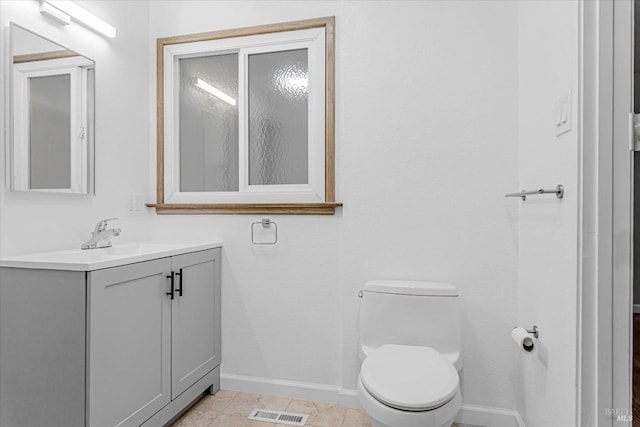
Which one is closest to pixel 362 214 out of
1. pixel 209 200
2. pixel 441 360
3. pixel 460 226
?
pixel 460 226

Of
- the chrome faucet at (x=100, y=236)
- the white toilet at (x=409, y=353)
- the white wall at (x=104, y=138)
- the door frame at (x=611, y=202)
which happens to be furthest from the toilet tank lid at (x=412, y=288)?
the white wall at (x=104, y=138)

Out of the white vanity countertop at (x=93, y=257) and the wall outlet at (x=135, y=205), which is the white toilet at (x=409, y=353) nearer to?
the white vanity countertop at (x=93, y=257)

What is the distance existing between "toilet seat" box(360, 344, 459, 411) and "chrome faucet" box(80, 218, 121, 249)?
1365mm

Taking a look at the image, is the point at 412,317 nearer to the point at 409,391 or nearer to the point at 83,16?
the point at 409,391

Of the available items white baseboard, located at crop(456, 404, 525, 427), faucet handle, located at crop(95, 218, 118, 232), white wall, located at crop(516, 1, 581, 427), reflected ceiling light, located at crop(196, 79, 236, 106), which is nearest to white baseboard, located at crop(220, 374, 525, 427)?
white baseboard, located at crop(456, 404, 525, 427)

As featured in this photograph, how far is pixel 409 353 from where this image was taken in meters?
1.57

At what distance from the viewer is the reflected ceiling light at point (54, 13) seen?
5.44 feet

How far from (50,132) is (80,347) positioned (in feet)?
3.21

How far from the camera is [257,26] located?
214cm

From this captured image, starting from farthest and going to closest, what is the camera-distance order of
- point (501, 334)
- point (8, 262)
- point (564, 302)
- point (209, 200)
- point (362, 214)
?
point (209, 200) → point (362, 214) → point (501, 334) → point (8, 262) → point (564, 302)

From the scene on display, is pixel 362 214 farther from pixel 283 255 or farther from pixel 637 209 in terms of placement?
pixel 637 209

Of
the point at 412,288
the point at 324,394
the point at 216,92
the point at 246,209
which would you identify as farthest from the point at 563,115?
the point at 216,92

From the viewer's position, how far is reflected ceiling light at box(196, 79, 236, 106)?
7.38 feet

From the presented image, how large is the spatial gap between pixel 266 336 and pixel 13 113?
155cm
